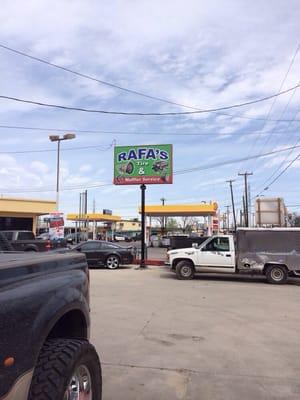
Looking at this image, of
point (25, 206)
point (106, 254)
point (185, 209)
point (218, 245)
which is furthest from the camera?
point (185, 209)

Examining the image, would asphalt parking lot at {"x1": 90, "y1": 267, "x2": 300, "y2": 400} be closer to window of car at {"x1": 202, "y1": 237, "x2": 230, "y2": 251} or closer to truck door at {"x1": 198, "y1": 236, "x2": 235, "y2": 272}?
truck door at {"x1": 198, "y1": 236, "x2": 235, "y2": 272}

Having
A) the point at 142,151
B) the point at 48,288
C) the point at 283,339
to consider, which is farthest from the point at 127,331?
the point at 142,151

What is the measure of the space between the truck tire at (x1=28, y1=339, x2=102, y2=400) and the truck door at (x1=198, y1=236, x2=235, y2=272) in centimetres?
1492

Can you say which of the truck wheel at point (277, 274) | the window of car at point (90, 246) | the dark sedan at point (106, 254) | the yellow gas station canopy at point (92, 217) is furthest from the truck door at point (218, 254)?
the yellow gas station canopy at point (92, 217)

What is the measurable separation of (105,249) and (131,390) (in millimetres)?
17585

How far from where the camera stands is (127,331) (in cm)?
829

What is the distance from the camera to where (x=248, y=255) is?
17750 mm

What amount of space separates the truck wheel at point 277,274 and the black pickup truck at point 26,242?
40.1 feet

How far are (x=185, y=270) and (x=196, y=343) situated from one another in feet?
35.6

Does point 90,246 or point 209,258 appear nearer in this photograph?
point 209,258

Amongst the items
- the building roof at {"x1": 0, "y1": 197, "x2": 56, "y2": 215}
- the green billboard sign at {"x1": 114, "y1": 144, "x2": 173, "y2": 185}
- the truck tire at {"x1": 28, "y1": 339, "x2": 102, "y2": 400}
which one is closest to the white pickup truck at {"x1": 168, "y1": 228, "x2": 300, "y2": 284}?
the green billboard sign at {"x1": 114, "y1": 144, "x2": 173, "y2": 185}

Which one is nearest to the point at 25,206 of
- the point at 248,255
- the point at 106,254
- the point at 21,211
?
the point at 21,211

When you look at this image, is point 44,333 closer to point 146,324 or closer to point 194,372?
point 194,372

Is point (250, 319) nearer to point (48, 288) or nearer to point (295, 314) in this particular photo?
point (295, 314)
